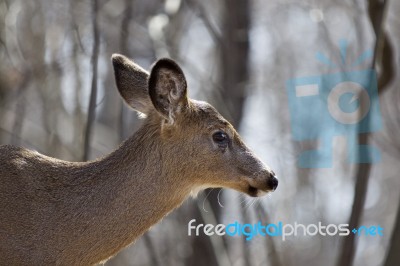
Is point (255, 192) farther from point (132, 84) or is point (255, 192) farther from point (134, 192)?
point (132, 84)

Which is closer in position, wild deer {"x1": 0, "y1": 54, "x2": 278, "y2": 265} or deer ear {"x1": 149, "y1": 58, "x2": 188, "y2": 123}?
deer ear {"x1": 149, "y1": 58, "x2": 188, "y2": 123}

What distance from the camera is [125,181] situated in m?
8.54

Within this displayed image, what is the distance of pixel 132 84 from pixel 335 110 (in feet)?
17.7

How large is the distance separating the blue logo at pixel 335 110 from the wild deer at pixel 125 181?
3603 millimetres

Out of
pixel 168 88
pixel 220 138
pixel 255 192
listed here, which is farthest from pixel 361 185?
pixel 168 88

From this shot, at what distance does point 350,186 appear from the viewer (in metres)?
16.9

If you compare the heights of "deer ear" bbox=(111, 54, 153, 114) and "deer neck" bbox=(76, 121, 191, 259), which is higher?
"deer ear" bbox=(111, 54, 153, 114)

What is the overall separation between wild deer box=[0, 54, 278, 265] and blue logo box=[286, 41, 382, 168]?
11.8 ft

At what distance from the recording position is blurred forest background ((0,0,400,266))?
14.7 metres

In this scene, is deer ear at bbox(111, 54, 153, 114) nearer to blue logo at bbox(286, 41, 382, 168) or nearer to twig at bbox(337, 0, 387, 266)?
twig at bbox(337, 0, 387, 266)

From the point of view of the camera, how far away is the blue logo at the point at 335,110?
Answer: 1262 centimetres

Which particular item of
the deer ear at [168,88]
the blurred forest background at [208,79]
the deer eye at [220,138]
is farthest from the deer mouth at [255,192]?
the blurred forest background at [208,79]

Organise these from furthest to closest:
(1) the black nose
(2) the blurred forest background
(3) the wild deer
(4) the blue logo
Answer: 1. (2) the blurred forest background
2. (4) the blue logo
3. (1) the black nose
4. (3) the wild deer

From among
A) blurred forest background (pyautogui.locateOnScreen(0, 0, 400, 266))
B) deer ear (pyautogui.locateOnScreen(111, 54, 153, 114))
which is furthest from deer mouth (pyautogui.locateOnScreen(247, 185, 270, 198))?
blurred forest background (pyautogui.locateOnScreen(0, 0, 400, 266))
